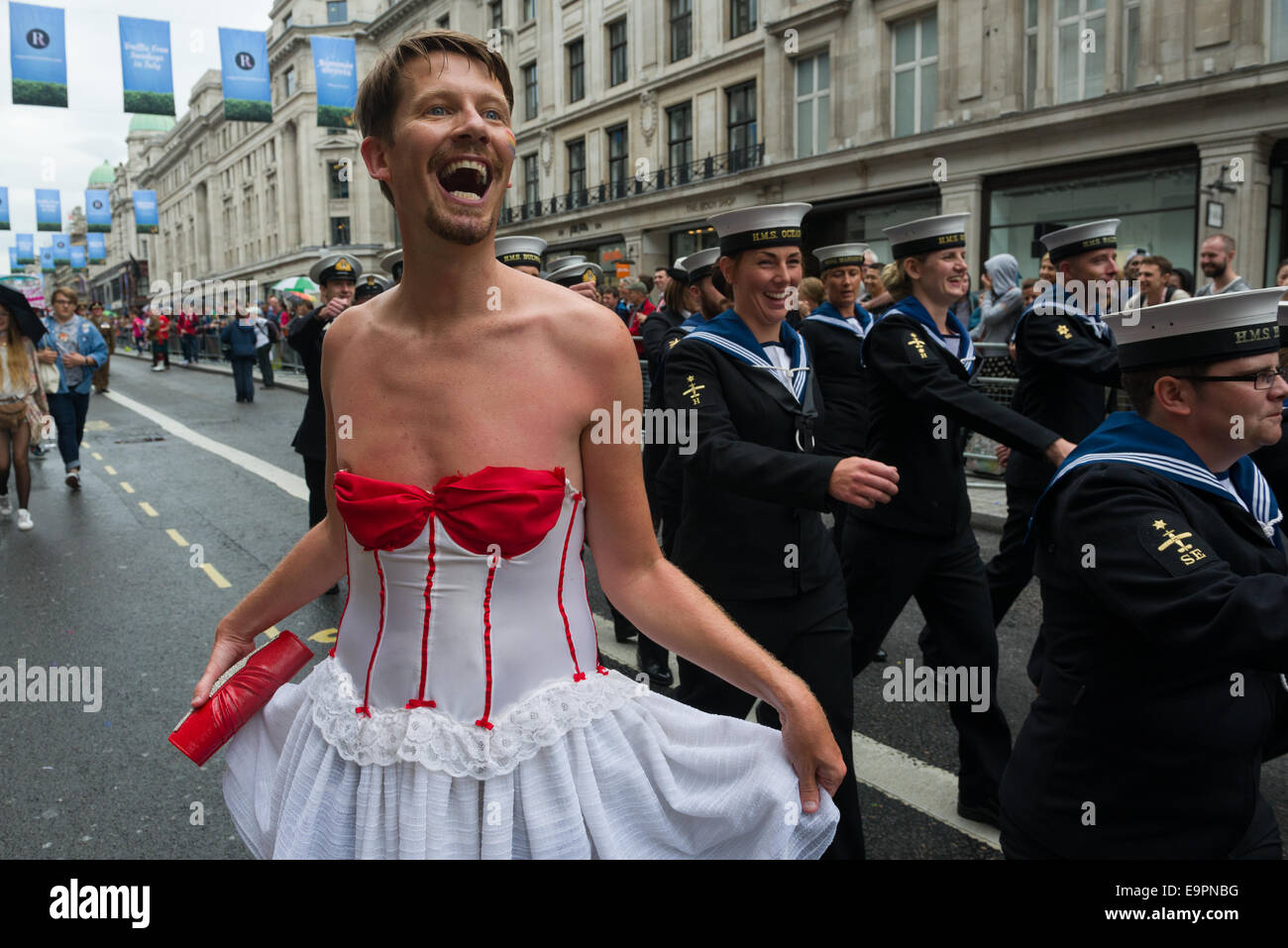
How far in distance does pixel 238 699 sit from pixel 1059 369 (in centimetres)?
405

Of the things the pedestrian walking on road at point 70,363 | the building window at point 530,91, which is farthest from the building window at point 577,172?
the pedestrian walking on road at point 70,363

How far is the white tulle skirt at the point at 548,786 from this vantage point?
1.60 meters

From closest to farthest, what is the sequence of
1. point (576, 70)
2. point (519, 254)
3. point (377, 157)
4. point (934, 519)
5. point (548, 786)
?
1. point (548, 786)
2. point (377, 157)
3. point (934, 519)
4. point (519, 254)
5. point (576, 70)

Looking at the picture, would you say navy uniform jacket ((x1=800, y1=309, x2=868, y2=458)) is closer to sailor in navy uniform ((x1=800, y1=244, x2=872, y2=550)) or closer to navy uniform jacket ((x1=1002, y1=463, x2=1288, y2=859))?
sailor in navy uniform ((x1=800, y1=244, x2=872, y2=550))

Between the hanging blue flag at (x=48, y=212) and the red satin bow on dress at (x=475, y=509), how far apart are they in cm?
5088

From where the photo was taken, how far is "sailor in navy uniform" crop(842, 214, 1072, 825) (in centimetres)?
374

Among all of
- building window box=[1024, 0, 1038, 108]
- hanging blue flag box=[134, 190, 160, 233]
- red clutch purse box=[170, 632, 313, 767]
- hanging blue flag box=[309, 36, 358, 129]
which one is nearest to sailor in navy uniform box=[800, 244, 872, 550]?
red clutch purse box=[170, 632, 313, 767]

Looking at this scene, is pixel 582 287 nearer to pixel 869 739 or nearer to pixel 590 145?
pixel 869 739

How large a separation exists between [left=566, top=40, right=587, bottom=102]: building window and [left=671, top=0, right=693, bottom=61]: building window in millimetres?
5299

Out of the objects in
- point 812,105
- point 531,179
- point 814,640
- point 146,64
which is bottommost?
point 814,640

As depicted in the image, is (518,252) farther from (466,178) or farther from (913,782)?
(466,178)

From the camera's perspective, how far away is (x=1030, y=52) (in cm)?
2067

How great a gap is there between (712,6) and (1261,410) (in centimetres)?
3018

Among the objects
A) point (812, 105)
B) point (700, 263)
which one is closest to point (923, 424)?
point (700, 263)
